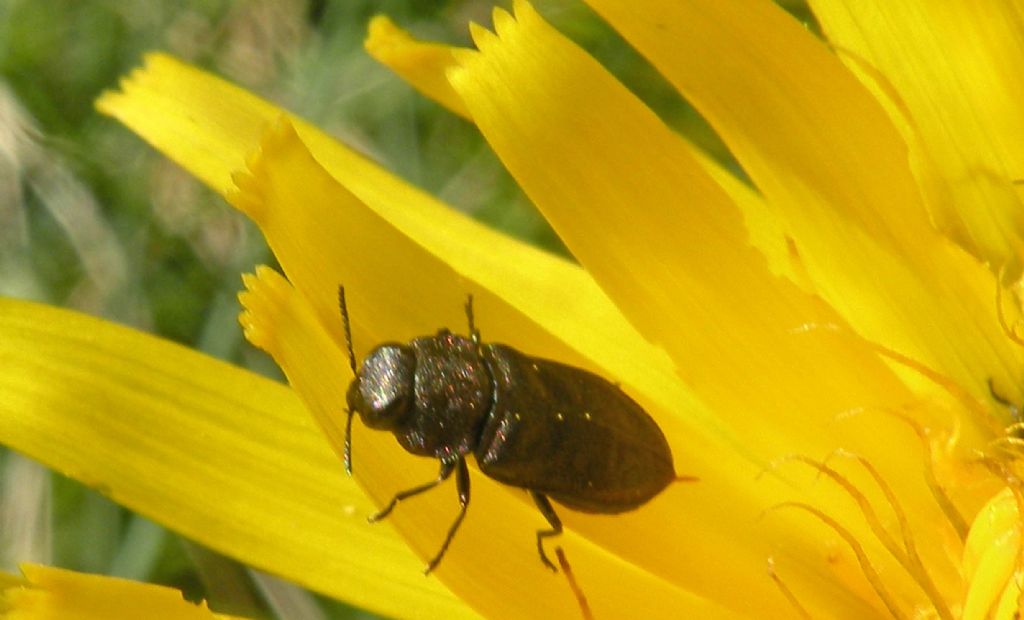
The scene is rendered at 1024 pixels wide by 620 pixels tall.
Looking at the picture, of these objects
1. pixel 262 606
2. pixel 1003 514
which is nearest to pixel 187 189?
pixel 262 606

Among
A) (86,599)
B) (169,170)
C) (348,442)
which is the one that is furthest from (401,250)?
(169,170)

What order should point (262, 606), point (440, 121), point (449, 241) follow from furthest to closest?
1. point (440, 121)
2. point (262, 606)
3. point (449, 241)

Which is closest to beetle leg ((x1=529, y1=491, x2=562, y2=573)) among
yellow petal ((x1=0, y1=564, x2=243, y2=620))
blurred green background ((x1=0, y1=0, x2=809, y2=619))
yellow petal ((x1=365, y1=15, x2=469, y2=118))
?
yellow petal ((x1=0, y1=564, x2=243, y2=620))

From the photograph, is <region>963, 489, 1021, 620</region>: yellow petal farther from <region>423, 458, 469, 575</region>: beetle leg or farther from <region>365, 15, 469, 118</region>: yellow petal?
<region>365, 15, 469, 118</region>: yellow petal

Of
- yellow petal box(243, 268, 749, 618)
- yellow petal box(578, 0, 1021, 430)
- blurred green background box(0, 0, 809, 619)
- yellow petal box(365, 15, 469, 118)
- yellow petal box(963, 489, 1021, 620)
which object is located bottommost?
blurred green background box(0, 0, 809, 619)

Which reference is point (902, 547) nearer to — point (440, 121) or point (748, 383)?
point (748, 383)

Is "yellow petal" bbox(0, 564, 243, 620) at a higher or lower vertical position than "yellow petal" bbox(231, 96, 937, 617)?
lower
